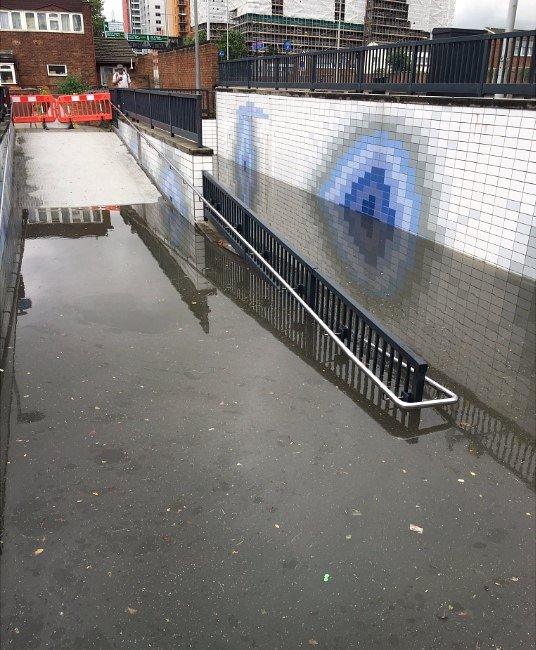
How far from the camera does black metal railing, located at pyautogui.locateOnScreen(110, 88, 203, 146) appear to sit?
11.5m

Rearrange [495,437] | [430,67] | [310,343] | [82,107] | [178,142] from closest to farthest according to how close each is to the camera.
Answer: [495,437] < [310,343] < [430,67] < [178,142] < [82,107]

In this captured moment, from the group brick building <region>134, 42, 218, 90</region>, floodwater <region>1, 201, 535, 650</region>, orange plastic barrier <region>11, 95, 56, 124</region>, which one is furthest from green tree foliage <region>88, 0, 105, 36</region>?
floodwater <region>1, 201, 535, 650</region>

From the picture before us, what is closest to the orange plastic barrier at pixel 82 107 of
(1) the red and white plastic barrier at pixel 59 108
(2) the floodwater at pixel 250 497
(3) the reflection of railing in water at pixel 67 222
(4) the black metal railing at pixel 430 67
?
(1) the red and white plastic barrier at pixel 59 108

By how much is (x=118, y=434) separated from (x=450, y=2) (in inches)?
5597

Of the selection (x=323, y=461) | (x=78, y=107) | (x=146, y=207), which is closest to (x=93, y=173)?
(x=146, y=207)

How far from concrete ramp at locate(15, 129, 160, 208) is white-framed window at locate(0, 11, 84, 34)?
26.0m

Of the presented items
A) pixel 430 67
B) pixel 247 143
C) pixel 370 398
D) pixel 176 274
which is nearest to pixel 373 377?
pixel 370 398

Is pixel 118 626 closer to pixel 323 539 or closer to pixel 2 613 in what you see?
pixel 2 613

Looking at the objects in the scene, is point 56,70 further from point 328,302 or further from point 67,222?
point 328,302

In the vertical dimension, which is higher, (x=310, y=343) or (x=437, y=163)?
(x=437, y=163)

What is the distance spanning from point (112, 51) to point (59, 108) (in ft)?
89.9

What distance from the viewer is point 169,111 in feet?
44.8

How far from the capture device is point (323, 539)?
3391 mm

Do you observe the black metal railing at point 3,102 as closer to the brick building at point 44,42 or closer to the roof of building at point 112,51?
the brick building at point 44,42
